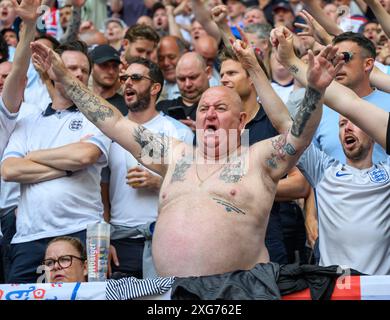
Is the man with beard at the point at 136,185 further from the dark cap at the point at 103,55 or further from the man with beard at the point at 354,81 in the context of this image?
the man with beard at the point at 354,81

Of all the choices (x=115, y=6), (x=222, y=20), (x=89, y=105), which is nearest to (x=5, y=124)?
(x=89, y=105)

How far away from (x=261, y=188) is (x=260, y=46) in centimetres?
365

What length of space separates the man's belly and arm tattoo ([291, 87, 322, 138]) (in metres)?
0.58

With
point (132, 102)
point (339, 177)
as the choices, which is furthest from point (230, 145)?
point (132, 102)

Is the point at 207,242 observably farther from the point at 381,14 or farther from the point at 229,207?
the point at 381,14

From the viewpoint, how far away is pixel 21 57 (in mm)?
5766

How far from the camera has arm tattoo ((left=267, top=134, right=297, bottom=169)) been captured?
487 cm

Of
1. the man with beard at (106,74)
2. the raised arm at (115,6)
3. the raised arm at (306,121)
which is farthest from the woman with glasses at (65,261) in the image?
the raised arm at (115,6)

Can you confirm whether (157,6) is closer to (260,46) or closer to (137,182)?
(260,46)

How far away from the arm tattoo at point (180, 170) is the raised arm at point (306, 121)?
1.75 ft

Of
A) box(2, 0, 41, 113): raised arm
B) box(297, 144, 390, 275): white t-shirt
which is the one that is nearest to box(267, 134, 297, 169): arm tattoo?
box(297, 144, 390, 275): white t-shirt

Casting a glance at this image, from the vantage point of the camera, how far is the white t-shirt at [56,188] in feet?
19.5

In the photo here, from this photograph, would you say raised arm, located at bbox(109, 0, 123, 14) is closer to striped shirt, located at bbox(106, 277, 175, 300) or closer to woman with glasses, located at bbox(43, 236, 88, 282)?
woman with glasses, located at bbox(43, 236, 88, 282)

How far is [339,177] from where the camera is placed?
5379 millimetres
